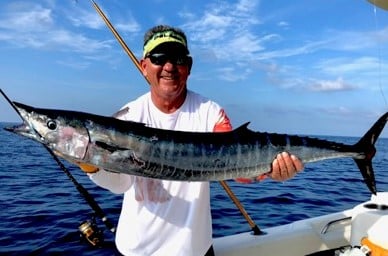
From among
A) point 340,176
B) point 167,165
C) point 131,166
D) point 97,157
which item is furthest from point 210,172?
point 340,176

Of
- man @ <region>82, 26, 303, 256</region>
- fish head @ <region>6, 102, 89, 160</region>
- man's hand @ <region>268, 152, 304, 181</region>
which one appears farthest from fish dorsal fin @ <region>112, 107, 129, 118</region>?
man's hand @ <region>268, 152, 304, 181</region>

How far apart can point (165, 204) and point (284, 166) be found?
922 mm

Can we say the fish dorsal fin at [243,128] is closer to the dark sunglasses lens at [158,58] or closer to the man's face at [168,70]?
the man's face at [168,70]

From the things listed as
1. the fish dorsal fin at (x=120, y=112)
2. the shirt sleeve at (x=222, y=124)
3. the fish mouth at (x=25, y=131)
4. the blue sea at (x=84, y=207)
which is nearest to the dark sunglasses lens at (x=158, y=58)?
the fish dorsal fin at (x=120, y=112)

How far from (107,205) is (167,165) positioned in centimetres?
786

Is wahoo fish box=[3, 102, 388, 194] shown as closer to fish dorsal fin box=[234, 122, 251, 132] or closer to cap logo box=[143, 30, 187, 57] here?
fish dorsal fin box=[234, 122, 251, 132]

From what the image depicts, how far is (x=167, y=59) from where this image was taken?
2.85 metres

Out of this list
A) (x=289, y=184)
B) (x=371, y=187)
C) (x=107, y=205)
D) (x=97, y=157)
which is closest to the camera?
(x=97, y=157)

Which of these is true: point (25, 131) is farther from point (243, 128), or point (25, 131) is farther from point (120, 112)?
point (243, 128)

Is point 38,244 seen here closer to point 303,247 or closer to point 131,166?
point 303,247

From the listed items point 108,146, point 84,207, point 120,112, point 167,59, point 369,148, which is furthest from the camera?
point 84,207

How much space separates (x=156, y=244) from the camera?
9.52 feet

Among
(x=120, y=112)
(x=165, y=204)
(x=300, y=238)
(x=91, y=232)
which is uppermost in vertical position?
(x=120, y=112)

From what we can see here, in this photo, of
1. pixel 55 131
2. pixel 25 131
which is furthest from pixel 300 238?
pixel 25 131
